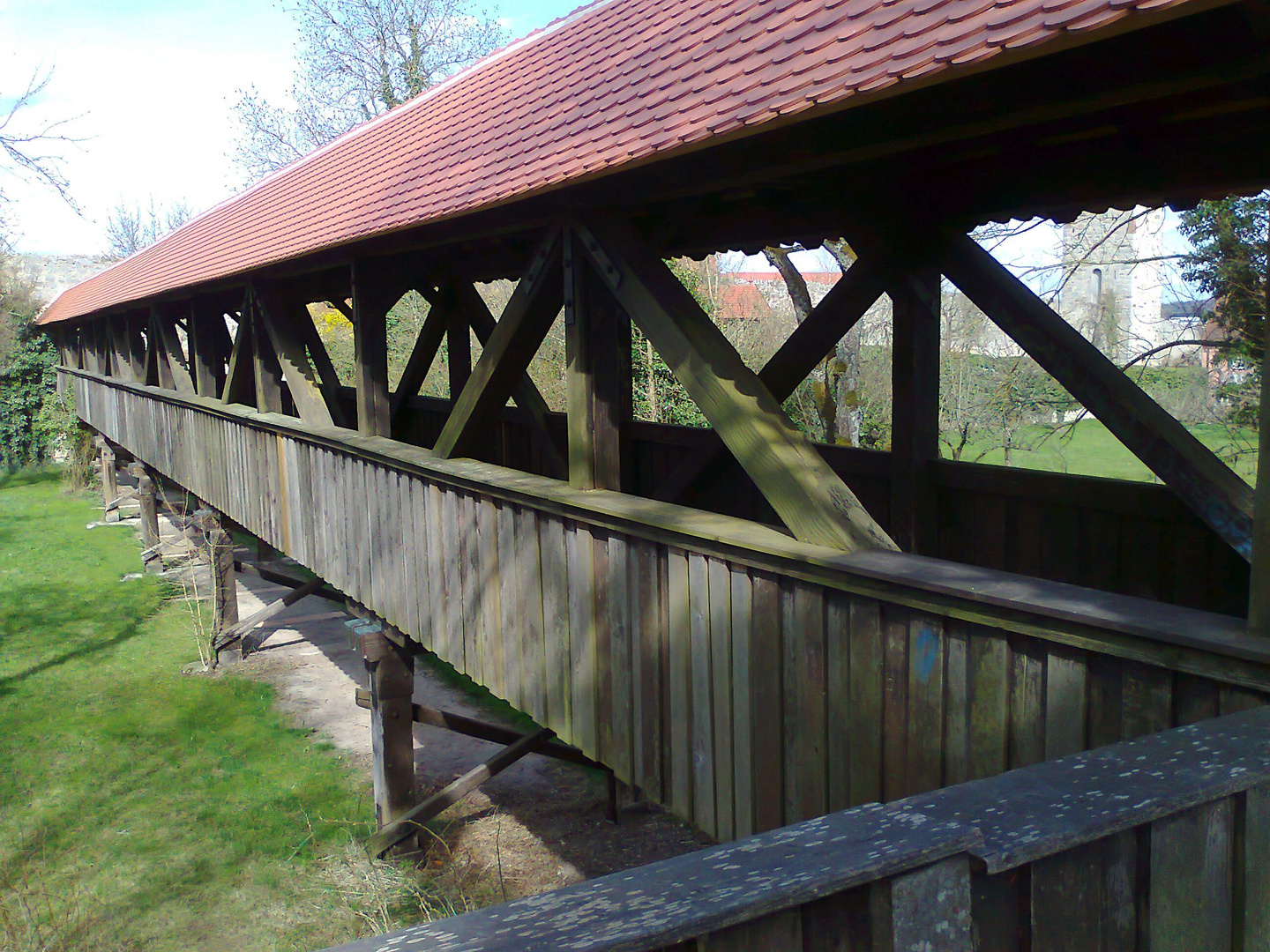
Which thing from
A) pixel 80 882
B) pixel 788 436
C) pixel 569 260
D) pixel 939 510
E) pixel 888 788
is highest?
pixel 569 260

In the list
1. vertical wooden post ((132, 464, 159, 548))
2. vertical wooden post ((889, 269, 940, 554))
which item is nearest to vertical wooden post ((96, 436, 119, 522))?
vertical wooden post ((132, 464, 159, 548))

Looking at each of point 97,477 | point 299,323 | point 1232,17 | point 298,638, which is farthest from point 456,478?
→ point 97,477

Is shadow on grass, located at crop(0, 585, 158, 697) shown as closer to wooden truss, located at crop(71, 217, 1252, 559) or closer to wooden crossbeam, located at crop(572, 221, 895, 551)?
wooden truss, located at crop(71, 217, 1252, 559)

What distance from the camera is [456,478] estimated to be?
4.75 m

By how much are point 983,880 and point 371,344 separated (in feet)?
17.6

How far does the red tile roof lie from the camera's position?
2.04 metres

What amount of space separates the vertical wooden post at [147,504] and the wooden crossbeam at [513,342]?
12.9m

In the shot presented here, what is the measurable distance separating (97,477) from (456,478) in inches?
938

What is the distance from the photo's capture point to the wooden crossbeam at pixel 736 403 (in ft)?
8.89

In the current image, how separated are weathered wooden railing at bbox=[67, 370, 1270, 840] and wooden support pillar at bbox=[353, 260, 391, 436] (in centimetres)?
37

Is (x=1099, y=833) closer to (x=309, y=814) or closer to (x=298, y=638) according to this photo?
(x=309, y=814)

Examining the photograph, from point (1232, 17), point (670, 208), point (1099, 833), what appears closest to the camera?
point (1099, 833)

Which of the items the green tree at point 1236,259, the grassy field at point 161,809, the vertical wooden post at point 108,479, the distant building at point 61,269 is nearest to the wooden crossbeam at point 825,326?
the grassy field at point 161,809

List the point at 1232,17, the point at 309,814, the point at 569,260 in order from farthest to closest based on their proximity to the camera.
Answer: the point at 309,814 → the point at 569,260 → the point at 1232,17
